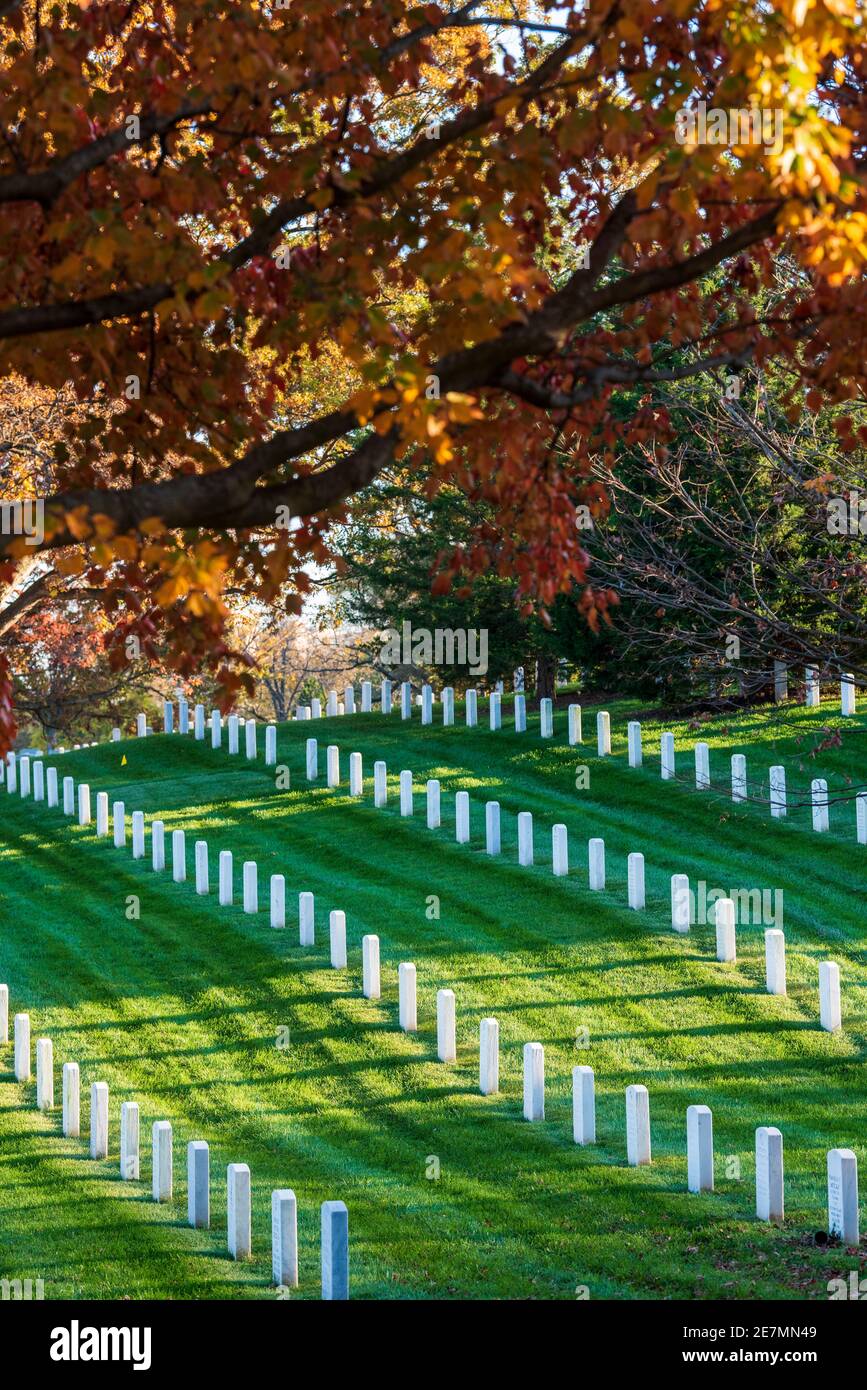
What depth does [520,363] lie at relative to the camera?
8.38 metres

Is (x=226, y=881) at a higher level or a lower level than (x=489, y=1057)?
higher

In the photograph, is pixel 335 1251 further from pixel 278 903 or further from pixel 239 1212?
pixel 278 903

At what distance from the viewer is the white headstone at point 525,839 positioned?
18547 mm

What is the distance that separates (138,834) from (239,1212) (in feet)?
37.5

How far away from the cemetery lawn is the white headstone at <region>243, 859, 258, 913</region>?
0.14 meters

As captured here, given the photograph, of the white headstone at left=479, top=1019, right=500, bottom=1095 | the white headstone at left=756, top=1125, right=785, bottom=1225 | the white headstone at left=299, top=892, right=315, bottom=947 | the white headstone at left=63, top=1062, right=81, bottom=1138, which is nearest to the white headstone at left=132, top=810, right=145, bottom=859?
the white headstone at left=299, top=892, right=315, bottom=947

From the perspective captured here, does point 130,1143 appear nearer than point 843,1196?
No

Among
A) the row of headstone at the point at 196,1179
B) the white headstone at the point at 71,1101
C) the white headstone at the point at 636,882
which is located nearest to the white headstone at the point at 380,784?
the white headstone at the point at 636,882

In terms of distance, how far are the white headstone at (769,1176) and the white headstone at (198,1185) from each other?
352cm

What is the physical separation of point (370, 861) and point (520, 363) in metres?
11.8

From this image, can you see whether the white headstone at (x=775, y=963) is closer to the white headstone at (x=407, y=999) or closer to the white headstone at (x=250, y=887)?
the white headstone at (x=407, y=999)

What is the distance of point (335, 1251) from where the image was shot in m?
8.70

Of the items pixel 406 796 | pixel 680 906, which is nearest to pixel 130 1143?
pixel 680 906
